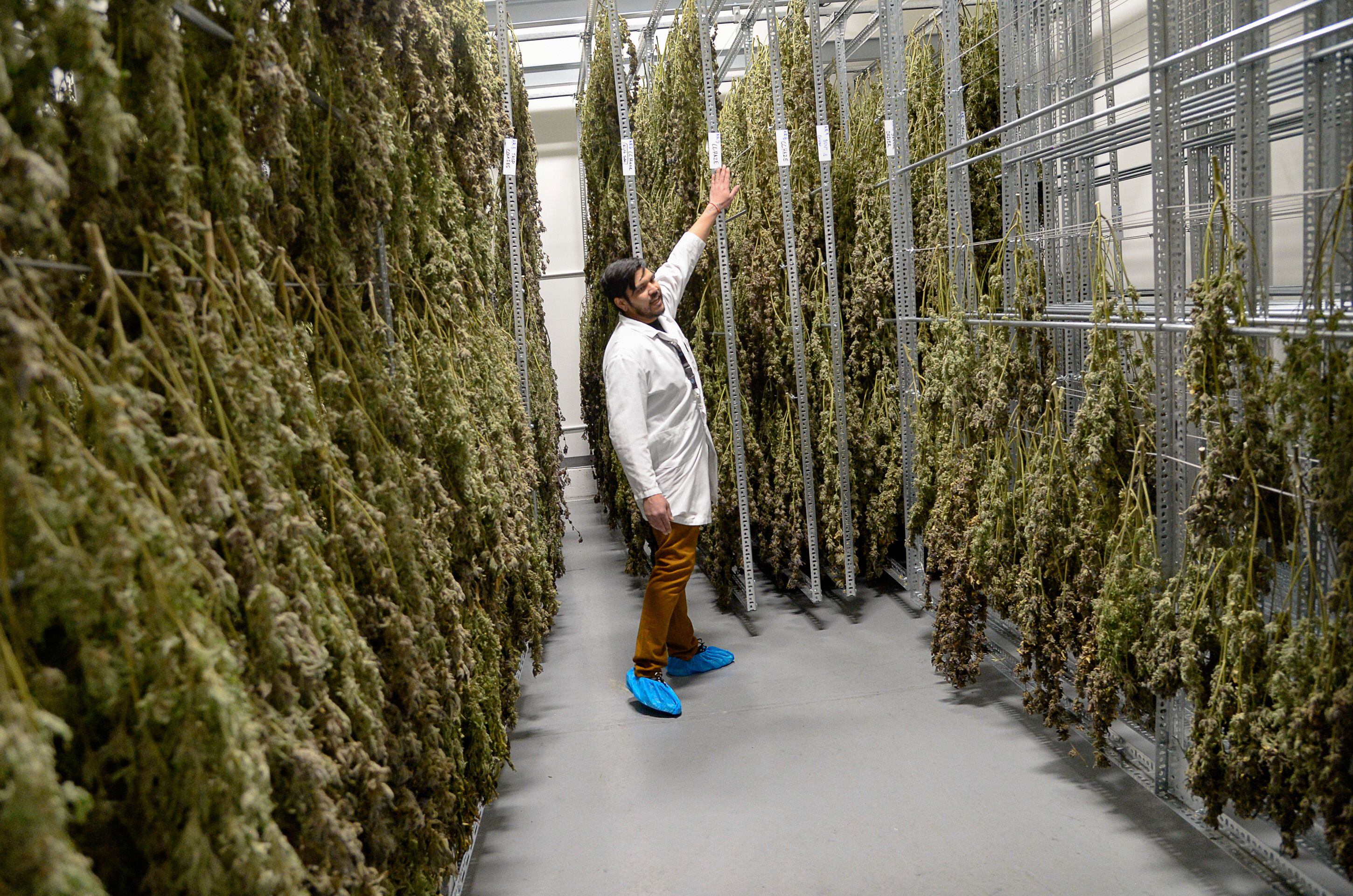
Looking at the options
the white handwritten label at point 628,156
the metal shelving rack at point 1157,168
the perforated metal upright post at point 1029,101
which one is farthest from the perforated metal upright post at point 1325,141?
the white handwritten label at point 628,156

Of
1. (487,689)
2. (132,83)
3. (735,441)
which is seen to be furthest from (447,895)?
(735,441)

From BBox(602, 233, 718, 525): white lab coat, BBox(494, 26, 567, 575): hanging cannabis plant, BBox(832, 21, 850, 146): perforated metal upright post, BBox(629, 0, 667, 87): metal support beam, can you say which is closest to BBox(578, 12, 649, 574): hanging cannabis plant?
BBox(629, 0, 667, 87): metal support beam

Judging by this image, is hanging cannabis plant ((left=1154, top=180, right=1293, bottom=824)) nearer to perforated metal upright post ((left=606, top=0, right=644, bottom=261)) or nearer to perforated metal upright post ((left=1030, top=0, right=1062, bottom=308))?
perforated metal upright post ((left=1030, top=0, right=1062, bottom=308))

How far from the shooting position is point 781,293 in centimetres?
462

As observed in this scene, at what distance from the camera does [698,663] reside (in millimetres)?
4062

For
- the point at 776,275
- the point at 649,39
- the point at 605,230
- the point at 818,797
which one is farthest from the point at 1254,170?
the point at 649,39

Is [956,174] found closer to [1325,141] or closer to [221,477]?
[1325,141]

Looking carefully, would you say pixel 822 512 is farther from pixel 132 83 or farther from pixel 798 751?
pixel 132 83

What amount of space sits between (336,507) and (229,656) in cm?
60

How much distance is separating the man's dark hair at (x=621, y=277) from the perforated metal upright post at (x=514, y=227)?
0.47 metres

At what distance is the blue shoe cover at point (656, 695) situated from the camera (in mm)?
3635

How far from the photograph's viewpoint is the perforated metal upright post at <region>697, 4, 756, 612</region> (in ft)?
14.1

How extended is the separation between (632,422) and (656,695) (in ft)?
3.41

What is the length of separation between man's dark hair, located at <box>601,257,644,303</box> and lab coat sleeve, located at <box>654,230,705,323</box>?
331 mm
